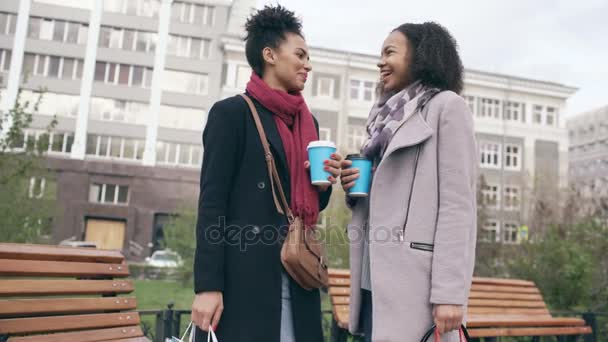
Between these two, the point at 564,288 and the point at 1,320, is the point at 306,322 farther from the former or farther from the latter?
the point at 564,288

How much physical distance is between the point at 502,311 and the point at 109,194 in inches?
1197

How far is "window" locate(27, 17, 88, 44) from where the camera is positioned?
32.3 meters

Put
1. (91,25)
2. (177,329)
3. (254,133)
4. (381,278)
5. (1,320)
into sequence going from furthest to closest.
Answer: (91,25) < (177,329) < (1,320) < (254,133) < (381,278)

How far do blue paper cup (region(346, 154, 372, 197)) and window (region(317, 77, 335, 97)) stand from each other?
2968cm

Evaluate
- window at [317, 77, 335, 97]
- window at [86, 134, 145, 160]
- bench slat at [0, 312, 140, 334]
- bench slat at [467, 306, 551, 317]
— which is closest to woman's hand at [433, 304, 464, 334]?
bench slat at [0, 312, 140, 334]

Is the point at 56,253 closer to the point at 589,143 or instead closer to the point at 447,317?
the point at 447,317

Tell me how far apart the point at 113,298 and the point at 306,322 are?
1473mm

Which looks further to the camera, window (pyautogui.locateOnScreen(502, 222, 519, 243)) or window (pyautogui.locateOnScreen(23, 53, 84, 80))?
window (pyautogui.locateOnScreen(23, 53, 84, 80))

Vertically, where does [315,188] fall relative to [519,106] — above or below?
below

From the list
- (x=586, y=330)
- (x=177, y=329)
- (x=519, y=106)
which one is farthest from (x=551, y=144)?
(x=177, y=329)

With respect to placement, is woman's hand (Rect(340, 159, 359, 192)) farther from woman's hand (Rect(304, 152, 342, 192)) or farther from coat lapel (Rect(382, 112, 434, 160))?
coat lapel (Rect(382, 112, 434, 160))

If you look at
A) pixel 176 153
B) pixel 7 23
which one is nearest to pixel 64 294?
pixel 176 153

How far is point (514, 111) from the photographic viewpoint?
35.7 metres

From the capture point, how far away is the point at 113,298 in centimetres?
310
